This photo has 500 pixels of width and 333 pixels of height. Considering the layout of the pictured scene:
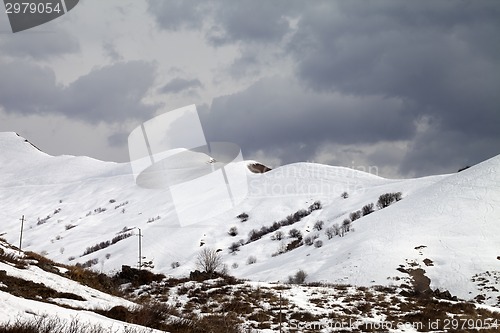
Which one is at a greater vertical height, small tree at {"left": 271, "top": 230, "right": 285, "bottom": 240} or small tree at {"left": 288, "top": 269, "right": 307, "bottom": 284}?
small tree at {"left": 271, "top": 230, "right": 285, "bottom": 240}

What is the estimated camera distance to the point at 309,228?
91.6m

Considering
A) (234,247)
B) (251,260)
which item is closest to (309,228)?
(234,247)

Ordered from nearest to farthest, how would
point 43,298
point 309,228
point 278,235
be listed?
1. point 43,298
2. point 278,235
3. point 309,228

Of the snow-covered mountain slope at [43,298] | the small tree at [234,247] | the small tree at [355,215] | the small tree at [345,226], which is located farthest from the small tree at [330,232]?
the snow-covered mountain slope at [43,298]

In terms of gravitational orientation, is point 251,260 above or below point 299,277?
above

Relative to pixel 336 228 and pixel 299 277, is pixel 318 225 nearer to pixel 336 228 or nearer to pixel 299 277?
pixel 336 228

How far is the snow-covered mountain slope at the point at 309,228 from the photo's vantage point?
54.3 m

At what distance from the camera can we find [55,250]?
107 metres

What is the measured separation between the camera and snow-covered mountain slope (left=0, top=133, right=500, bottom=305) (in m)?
54.3

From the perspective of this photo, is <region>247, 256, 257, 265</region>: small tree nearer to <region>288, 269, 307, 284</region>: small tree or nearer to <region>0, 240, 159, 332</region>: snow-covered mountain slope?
<region>288, 269, 307, 284</region>: small tree

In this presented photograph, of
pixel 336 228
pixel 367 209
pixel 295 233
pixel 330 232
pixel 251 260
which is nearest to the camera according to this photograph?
pixel 251 260

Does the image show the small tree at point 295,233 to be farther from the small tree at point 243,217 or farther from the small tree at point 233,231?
the small tree at point 243,217

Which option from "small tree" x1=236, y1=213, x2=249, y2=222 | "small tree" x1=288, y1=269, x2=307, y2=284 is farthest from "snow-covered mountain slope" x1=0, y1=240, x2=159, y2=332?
"small tree" x1=236, y1=213, x2=249, y2=222

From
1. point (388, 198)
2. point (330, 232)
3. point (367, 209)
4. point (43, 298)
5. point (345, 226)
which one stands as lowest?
point (43, 298)
